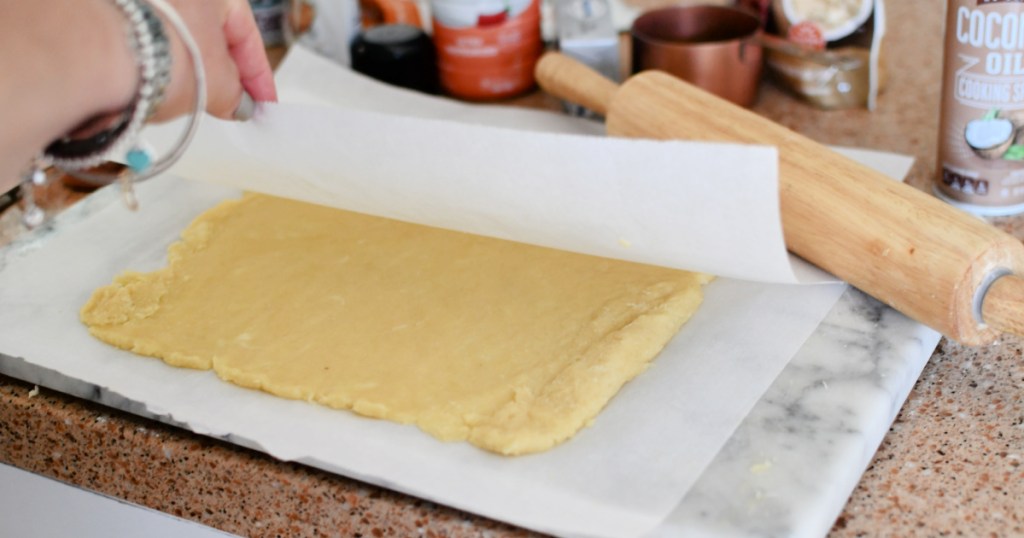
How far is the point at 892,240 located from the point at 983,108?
243 millimetres

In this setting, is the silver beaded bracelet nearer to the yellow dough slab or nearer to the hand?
the hand

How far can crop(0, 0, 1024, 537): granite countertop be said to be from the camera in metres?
0.73

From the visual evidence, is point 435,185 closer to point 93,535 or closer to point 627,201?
point 627,201

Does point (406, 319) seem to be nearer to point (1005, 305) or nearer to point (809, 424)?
point (809, 424)

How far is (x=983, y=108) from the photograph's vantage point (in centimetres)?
99

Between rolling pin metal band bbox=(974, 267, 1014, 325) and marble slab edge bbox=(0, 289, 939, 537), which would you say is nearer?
marble slab edge bbox=(0, 289, 939, 537)

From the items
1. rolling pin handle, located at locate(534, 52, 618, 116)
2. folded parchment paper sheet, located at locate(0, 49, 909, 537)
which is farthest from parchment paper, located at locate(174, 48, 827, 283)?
rolling pin handle, located at locate(534, 52, 618, 116)

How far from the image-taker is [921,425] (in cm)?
81

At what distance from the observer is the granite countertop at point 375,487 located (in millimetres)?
726

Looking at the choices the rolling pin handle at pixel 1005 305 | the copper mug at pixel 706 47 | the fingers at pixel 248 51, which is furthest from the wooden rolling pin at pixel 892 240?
the fingers at pixel 248 51

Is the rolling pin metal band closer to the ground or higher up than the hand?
closer to the ground

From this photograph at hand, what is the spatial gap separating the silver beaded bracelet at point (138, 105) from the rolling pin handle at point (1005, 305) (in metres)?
0.66

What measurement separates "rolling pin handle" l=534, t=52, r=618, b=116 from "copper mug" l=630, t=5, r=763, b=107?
0.08 meters

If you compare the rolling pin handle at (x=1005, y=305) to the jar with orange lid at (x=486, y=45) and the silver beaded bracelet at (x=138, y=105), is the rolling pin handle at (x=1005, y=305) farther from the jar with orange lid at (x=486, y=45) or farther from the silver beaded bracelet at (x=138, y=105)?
the jar with orange lid at (x=486, y=45)
